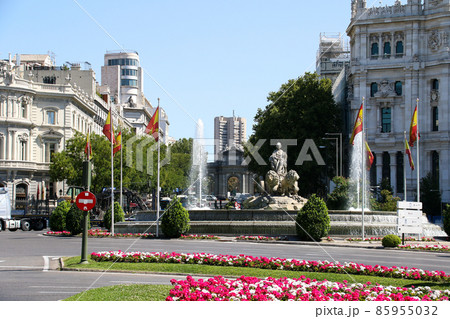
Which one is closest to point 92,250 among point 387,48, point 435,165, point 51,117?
point 435,165

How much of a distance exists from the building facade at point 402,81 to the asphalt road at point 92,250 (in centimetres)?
4271

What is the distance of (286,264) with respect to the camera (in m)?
20.5

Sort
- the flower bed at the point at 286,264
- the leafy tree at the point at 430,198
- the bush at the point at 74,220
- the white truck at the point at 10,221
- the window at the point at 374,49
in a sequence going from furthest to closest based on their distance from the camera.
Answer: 1. the window at the point at 374,49
2. the leafy tree at the point at 430,198
3. the white truck at the point at 10,221
4. the bush at the point at 74,220
5. the flower bed at the point at 286,264

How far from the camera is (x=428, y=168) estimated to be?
70.9m

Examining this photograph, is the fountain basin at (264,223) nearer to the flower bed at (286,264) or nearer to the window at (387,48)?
the flower bed at (286,264)

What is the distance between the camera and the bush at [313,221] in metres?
33.2

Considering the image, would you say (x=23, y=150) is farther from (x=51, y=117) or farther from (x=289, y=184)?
(x=289, y=184)

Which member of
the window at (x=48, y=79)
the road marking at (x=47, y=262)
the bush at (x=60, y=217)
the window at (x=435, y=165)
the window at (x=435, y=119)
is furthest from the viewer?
the window at (x=48, y=79)

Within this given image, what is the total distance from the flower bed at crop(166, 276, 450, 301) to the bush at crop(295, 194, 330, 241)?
18526mm

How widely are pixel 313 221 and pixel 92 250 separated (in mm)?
11586

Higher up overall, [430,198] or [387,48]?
[387,48]

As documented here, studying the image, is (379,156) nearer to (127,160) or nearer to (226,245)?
(127,160)

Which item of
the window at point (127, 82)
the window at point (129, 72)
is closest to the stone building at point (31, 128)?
the window at point (127, 82)

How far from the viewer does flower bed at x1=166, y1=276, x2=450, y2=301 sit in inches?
475
